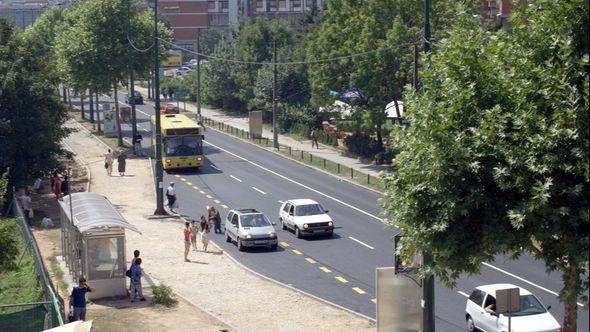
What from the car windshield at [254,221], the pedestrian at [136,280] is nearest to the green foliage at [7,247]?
the pedestrian at [136,280]

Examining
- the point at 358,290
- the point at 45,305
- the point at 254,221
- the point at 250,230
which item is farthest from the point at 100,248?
the point at 254,221

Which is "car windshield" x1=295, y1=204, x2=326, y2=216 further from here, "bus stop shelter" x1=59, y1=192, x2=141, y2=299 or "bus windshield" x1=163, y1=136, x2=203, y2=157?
"bus windshield" x1=163, y1=136, x2=203, y2=157

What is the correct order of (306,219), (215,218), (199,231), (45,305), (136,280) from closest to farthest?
(45,305)
(136,280)
(306,219)
(199,231)
(215,218)

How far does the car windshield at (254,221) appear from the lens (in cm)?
3731

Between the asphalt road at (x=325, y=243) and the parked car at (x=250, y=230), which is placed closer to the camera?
the asphalt road at (x=325, y=243)

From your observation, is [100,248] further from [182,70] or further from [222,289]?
[182,70]

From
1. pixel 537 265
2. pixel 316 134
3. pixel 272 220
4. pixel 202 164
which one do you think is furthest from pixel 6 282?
pixel 316 134

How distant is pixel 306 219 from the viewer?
39000mm

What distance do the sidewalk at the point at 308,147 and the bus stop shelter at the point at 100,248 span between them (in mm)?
27493

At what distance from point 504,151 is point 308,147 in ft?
170

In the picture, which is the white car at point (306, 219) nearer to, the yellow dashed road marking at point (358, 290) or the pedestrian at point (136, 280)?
the yellow dashed road marking at point (358, 290)

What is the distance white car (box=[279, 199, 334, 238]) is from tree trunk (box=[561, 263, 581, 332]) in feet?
71.2

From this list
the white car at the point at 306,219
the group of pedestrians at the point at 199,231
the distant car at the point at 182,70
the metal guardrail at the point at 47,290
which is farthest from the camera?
the distant car at the point at 182,70

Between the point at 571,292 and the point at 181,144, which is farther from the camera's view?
the point at 181,144
